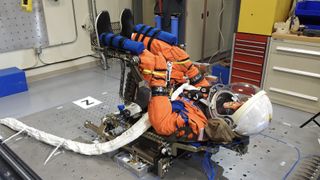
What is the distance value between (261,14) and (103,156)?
194cm

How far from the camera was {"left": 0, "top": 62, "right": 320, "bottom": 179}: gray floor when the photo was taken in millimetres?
1804

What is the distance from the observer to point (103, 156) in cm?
197

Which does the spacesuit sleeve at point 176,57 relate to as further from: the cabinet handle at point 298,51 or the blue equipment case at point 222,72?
the blue equipment case at point 222,72

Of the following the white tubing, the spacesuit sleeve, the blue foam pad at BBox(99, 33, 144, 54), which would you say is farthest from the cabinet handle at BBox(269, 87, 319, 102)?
the blue foam pad at BBox(99, 33, 144, 54)

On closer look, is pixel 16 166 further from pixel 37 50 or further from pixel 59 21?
pixel 59 21

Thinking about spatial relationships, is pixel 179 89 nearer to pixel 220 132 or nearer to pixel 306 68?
pixel 220 132

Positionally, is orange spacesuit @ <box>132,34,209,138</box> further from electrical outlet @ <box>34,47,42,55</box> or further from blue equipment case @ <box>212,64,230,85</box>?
electrical outlet @ <box>34,47,42,55</box>

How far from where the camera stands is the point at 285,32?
2596 millimetres

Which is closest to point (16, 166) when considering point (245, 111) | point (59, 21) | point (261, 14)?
point (245, 111)

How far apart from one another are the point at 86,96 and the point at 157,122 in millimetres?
1647

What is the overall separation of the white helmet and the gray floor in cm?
48

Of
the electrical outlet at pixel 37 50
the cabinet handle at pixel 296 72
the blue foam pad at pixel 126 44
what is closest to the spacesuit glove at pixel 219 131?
the blue foam pad at pixel 126 44

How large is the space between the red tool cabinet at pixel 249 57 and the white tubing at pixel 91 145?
1569mm

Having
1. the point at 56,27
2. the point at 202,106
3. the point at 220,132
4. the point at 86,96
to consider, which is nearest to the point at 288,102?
the point at 202,106
